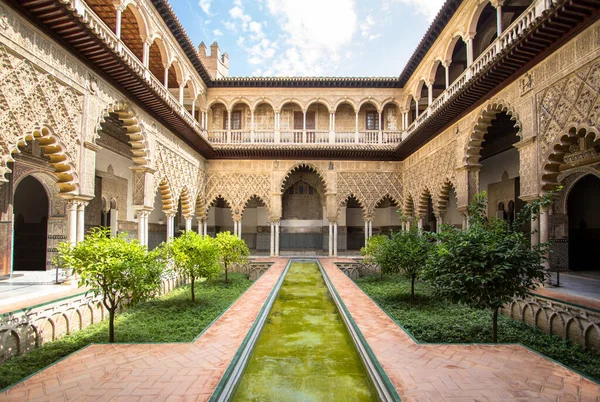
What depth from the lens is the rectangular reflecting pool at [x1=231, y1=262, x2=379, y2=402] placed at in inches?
136

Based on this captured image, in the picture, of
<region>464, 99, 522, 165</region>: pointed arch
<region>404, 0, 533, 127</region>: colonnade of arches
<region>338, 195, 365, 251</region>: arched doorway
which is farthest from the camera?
<region>338, 195, 365, 251</region>: arched doorway

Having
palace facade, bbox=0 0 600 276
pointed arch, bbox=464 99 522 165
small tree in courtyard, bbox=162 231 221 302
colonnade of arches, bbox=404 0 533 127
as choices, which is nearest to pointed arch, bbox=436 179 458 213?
palace facade, bbox=0 0 600 276

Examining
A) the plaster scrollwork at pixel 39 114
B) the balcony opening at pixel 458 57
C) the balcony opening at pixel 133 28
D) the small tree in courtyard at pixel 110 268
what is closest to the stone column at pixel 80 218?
the plaster scrollwork at pixel 39 114

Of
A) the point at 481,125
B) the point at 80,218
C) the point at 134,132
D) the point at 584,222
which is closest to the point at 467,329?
the point at 481,125

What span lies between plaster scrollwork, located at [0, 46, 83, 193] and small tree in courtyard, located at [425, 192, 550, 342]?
652 cm

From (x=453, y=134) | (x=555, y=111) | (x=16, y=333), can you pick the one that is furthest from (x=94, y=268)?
(x=453, y=134)

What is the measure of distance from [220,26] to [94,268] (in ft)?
53.9

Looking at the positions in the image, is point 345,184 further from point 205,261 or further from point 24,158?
point 24,158

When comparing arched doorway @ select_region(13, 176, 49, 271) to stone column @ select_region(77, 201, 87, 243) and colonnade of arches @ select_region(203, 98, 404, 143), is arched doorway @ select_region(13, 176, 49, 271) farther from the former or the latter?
colonnade of arches @ select_region(203, 98, 404, 143)

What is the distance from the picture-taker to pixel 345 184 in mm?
15867

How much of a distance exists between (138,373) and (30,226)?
888 centimetres

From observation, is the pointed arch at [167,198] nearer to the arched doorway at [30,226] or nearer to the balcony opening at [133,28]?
the arched doorway at [30,226]

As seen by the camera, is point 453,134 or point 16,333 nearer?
point 16,333

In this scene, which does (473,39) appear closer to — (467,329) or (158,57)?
(467,329)
